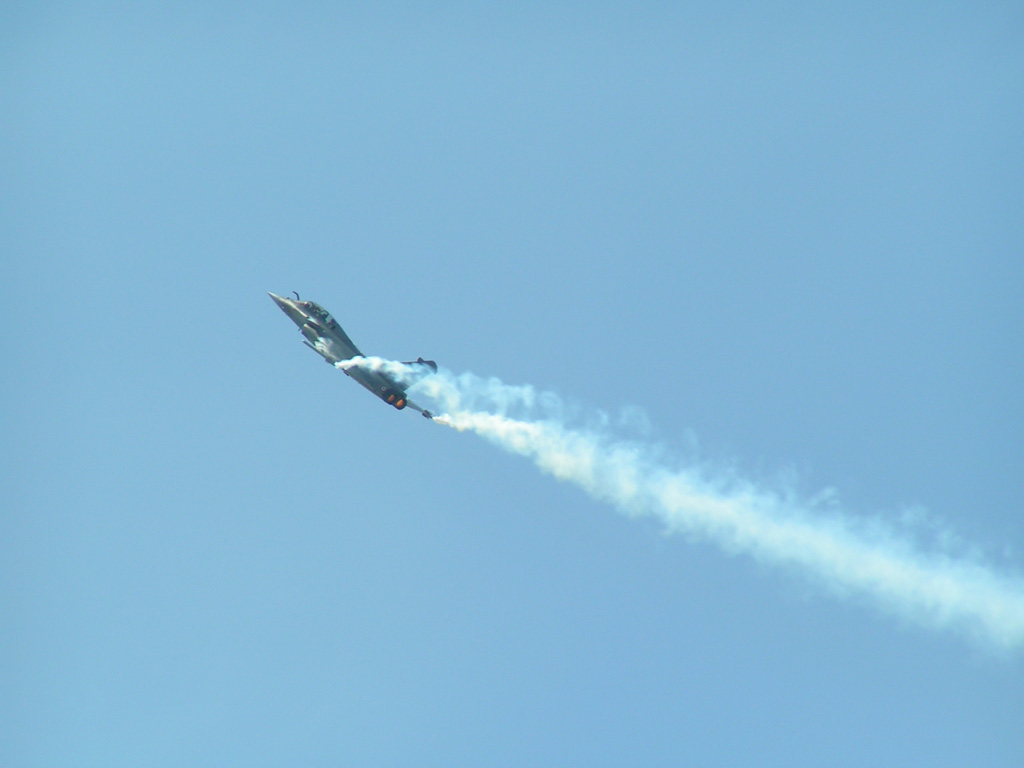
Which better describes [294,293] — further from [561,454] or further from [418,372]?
[561,454]

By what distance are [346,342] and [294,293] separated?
600 centimetres

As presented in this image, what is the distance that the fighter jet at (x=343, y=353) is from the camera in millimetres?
61906

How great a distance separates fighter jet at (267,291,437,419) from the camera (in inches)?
2437

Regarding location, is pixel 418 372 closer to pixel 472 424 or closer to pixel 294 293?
pixel 472 424

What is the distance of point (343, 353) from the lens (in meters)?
63.3

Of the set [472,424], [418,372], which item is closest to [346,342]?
[418,372]

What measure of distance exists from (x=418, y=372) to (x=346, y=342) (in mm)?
5717

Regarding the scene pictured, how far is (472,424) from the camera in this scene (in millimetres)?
66562

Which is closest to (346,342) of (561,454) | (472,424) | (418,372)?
(418,372)

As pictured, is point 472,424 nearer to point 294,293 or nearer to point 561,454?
point 561,454

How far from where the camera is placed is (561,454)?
219 feet

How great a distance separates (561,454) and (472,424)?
279 inches

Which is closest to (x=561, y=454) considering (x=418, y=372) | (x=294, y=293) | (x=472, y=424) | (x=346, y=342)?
(x=472, y=424)

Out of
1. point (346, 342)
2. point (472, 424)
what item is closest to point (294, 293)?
point (346, 342)
